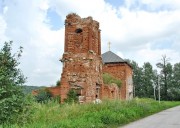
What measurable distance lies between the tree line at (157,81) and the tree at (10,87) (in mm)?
91369

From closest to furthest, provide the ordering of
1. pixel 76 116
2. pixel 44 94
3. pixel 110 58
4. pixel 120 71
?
1. pixel 76 116
2. pixel 44 94
3. pixel 120 71
4. pixel 110 58

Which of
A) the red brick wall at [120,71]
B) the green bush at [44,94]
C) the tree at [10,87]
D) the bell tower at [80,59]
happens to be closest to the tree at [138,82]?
the red brick wall at [120,71]

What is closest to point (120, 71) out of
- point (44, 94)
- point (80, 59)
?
point (44, 94)

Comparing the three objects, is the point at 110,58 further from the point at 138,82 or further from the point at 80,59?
the point at 138,82

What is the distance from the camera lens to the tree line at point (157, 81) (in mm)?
104625

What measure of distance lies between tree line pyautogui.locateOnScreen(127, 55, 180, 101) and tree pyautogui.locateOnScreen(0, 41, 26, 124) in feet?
300

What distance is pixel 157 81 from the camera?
109438 millimetres

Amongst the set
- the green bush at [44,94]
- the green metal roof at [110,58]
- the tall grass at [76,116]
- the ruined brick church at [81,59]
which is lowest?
the tall grass at [76,116]

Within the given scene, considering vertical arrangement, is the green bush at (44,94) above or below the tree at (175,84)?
below

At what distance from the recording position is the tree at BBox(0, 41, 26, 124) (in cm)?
1432

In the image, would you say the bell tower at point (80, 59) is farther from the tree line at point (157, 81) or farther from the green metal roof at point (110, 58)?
the tree line at point (157, 81)

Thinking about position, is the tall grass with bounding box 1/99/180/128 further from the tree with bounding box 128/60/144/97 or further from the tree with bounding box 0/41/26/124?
the tree with bounding box 128/60/144/97

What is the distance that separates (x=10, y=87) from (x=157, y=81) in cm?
9785

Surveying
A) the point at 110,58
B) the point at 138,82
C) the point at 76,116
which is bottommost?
the point at 76,116
